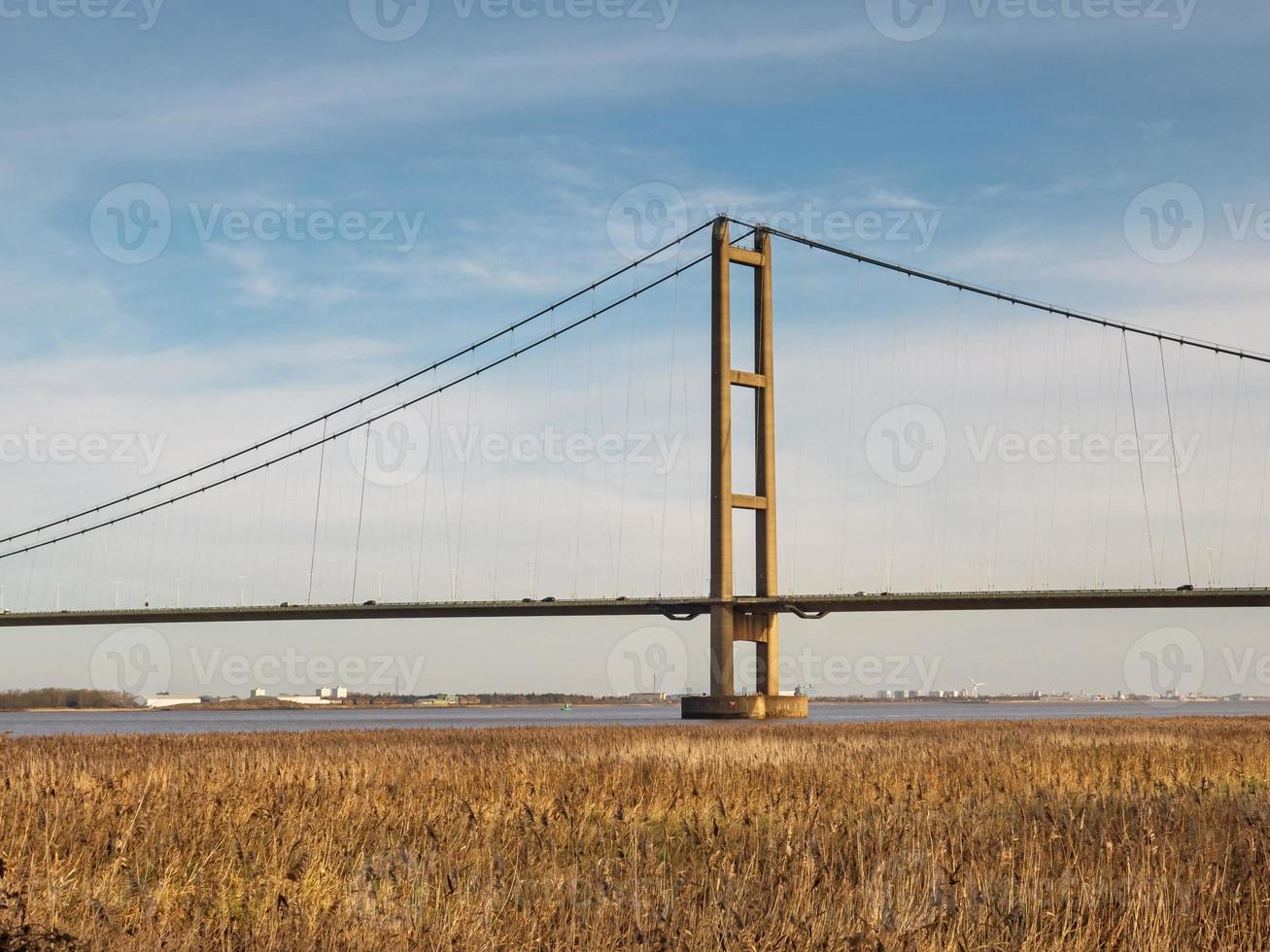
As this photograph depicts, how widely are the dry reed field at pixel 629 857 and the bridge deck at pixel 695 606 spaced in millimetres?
44916

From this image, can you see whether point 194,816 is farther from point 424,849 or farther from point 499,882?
point 499,882

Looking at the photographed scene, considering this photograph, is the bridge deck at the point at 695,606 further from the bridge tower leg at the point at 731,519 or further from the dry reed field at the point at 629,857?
the dry reed field at the point at 629,857

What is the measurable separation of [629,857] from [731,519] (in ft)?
177

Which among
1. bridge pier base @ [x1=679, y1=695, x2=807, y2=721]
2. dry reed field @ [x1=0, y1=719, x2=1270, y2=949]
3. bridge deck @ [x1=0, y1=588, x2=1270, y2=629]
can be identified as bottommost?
dry reed field @ [x1=0, y1=719, x2=1270, y2=949]

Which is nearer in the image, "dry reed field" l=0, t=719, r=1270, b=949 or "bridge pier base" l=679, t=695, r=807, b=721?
"dry reed field" l=0, t=719, r=1270, b=949

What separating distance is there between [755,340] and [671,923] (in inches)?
2542

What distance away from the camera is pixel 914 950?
5973mm

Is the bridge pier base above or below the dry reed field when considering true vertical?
above

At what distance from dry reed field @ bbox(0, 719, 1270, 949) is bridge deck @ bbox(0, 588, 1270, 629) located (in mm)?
44916

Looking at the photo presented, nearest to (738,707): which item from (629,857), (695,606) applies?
(695,606)

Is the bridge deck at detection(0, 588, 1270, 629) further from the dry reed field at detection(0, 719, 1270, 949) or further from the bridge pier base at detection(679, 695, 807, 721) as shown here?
the dry reed field at detection(0, 719, 1270, 949)

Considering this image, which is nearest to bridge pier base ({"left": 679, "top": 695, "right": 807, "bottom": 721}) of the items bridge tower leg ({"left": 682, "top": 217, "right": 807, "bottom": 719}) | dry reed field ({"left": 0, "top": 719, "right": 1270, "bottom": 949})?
bridge tower leg ({"left": 682, "top": 217, "right": 807, "bottom": 719})

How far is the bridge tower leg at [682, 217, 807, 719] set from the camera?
61844 millimetres

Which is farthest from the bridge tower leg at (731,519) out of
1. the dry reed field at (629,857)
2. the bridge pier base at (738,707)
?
the dry reed field at (629,857)
